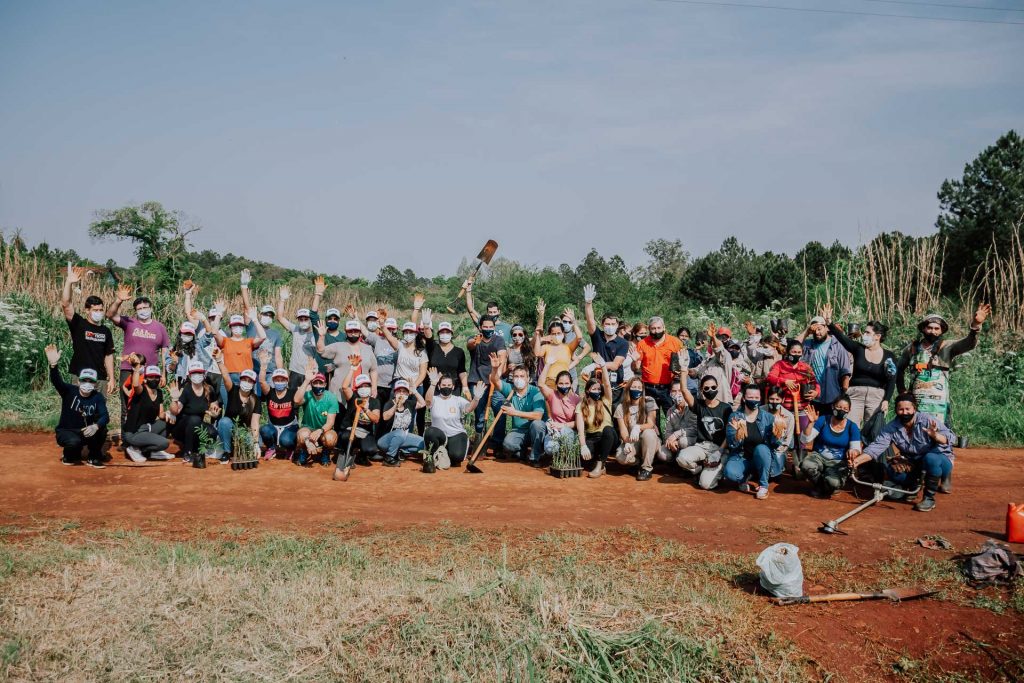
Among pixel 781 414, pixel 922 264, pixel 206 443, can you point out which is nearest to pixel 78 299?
pixel 206 443

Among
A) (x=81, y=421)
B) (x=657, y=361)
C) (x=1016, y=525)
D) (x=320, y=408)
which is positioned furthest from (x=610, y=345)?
(x=81, y=421)

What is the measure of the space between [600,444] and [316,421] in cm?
370

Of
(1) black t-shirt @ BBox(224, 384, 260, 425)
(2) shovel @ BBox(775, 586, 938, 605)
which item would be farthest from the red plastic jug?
(1) black t-shirt @ BBox(224, 384, 260, 425)

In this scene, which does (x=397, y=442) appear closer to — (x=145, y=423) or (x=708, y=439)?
(x=145, y=423)

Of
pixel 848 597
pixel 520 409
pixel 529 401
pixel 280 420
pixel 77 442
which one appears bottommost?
pixel 848 597

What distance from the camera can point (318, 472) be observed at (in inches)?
379

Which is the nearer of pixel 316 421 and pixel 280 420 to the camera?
pixel 316 421

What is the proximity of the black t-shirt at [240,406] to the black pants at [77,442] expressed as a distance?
154cm

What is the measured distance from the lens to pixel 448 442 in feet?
32.8

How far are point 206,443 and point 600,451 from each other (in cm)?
510

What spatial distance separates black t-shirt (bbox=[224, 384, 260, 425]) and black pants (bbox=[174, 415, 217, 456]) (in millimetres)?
291

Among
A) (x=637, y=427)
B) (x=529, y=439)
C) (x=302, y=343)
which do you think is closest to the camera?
(x=637, y=427)

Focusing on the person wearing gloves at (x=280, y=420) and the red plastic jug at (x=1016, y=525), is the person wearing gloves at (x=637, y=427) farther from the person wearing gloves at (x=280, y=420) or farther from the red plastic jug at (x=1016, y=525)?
the person wearing gloves at (x=280, y=420)

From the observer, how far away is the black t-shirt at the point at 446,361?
10555 mm
